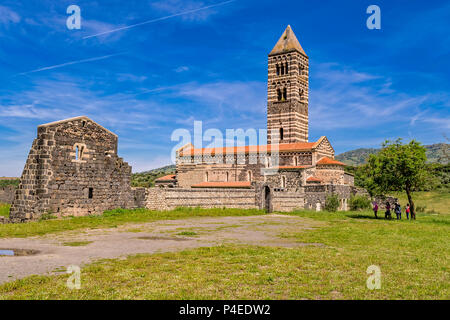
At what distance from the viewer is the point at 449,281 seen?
805cm

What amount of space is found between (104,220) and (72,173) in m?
3.64

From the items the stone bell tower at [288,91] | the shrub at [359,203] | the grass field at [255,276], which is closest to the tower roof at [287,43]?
the stone bell tower at [288,91]

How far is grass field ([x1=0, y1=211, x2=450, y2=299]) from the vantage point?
269 inches

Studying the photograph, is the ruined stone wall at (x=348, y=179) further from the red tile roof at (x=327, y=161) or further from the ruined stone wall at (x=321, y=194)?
the ruined stone wall at (x=321, y=194)

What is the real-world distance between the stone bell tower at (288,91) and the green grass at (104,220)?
35.4 meters

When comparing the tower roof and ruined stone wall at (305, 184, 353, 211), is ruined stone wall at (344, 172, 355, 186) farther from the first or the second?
the tower roof

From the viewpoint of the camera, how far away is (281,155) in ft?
178

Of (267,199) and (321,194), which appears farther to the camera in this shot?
(321,194)

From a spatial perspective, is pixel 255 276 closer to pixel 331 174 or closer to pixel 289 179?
pixel 289 179

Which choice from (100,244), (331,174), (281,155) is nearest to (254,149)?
(281,155)

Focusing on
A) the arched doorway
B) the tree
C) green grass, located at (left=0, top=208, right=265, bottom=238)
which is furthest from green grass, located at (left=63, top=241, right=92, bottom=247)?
the arched doorway

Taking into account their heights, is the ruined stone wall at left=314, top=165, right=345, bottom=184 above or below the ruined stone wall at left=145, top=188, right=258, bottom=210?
above
